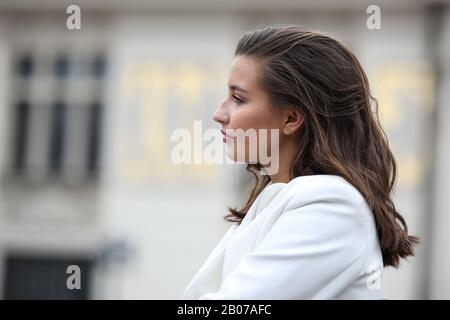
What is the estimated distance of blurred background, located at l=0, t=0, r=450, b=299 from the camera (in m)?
11.8

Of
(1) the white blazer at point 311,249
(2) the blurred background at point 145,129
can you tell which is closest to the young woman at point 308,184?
(1) the white blazer at point 311,249

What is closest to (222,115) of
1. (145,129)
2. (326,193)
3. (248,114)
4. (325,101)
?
(248,114)

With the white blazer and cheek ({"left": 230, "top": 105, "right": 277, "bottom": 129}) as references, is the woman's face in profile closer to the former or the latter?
cheek ({"left": 230, "top": 105, "right": 277, "bottom": 129})

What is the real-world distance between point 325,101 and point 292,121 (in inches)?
2.9

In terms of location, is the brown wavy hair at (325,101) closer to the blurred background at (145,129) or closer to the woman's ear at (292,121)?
the woman's ear at (292,121)

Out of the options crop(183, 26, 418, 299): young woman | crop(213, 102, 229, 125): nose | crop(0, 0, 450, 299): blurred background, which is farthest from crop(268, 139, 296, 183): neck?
crop(0, 0, 450, 299): blurred background

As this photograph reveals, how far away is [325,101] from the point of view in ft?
5.31

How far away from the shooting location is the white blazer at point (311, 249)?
1.40m

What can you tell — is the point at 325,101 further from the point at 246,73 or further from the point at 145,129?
the point at 145,129

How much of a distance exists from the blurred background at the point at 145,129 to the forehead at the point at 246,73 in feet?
32.5

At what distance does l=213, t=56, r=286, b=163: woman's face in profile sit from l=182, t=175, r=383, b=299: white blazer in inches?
6.0

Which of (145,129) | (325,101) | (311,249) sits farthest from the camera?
(145,129)

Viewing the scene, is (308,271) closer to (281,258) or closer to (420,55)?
(281,258)
